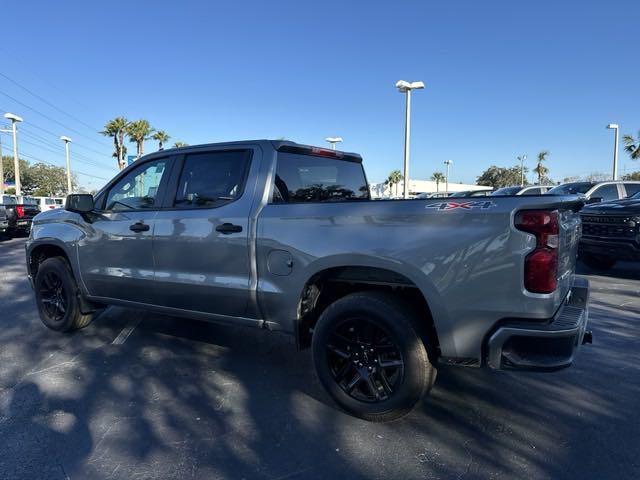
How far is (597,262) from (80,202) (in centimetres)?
887

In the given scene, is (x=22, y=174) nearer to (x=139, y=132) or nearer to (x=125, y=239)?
(x=139, y=132)

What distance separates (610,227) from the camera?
25.2ft

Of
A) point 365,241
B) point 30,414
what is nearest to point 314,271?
point 365,241

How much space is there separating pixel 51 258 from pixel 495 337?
4.62 m

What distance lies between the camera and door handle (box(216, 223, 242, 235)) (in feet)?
11.5

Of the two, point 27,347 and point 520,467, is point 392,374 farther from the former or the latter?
point 27,347

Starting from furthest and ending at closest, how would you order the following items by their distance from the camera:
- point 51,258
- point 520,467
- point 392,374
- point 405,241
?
1. point 51,258
2. point 392,374
3. point 405,241
4. point 520,467

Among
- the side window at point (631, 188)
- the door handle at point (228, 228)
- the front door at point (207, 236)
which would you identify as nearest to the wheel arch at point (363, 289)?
the front door at point (207, 236)

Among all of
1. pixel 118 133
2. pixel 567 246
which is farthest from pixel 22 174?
pixel 567 246

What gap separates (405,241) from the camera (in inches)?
112

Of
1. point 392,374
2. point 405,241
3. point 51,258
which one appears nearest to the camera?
point 405,241

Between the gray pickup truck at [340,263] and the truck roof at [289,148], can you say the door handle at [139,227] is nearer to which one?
the gray pickup truck at [340,263]

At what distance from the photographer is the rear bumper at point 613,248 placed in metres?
7.34

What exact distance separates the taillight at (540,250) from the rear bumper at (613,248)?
5.99 m
